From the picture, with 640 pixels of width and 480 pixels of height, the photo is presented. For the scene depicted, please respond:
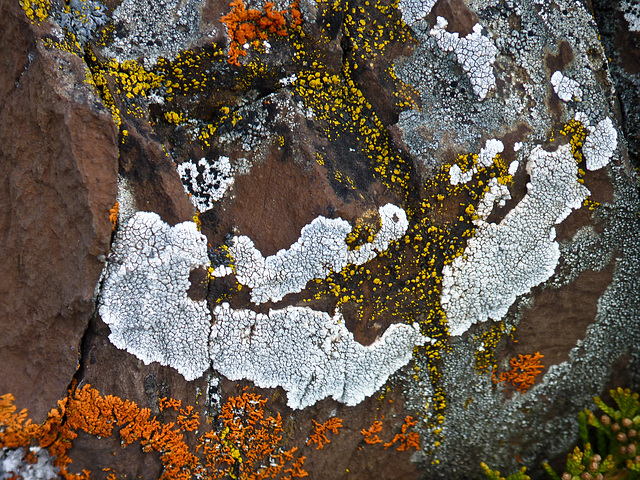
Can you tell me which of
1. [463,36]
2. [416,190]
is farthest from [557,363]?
[463,36]

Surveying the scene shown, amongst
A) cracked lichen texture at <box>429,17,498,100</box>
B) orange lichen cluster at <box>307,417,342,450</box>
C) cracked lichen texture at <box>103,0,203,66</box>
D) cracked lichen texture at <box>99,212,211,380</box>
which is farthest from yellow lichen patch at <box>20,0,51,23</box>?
orange lichen cluster at <box>307,417,342,450</box>

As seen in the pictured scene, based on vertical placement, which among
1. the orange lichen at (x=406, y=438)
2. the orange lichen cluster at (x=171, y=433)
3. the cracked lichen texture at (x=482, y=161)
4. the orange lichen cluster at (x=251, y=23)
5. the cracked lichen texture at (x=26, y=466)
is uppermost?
the orange lichen cluster at (x=251, y=23)

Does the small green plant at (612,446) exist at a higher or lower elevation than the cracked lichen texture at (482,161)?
lower

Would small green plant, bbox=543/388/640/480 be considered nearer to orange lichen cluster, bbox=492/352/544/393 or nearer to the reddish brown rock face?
orange lichen cluster, bbox=492/352/544/393

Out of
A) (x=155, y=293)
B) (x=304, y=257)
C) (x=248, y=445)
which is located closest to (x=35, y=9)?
(x=155, y=293)

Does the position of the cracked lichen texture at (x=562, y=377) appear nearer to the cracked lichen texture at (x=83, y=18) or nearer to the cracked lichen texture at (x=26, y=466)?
the cracked lichen texture at (x=26, y=466)

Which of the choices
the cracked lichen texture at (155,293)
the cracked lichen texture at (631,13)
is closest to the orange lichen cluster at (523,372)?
the cracked lichen texture at (155,293)

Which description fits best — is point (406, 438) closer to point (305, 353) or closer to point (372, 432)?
point (372, 432)

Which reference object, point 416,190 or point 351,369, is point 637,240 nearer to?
point 416,190
